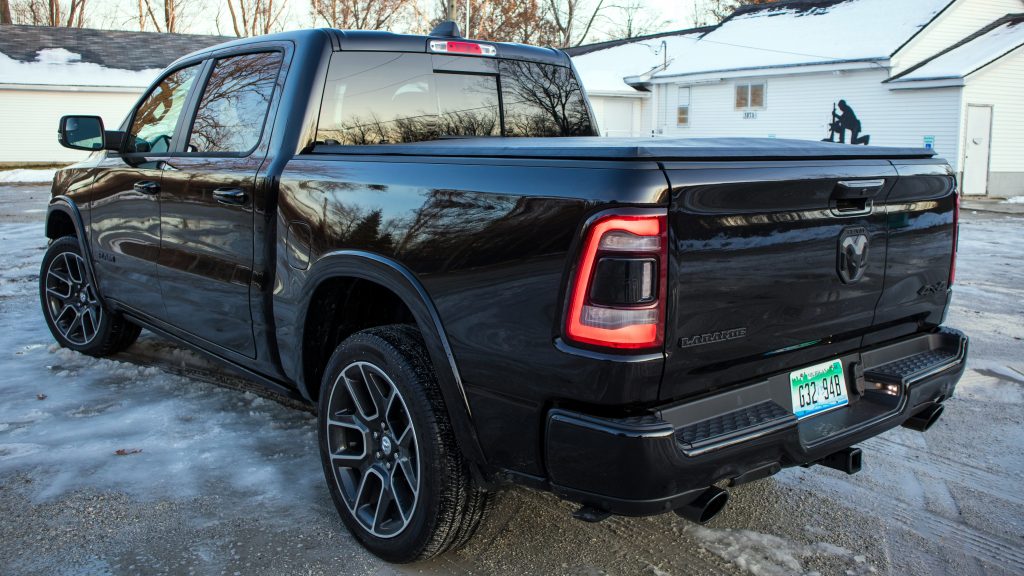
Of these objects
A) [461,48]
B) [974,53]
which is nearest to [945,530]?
[461,48]

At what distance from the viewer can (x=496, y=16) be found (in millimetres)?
47062

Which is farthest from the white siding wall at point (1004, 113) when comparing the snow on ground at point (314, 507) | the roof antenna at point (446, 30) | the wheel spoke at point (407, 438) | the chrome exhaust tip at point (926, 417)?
the wheel spoke at point (407, 438)

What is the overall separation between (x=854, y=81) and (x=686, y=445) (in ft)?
79.5

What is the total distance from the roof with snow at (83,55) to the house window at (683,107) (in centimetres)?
1952

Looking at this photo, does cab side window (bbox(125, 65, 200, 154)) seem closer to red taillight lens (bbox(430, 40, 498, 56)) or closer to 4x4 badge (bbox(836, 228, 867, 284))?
red taillight lens (bbox(430, 40, 498, 56))

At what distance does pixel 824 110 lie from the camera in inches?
981

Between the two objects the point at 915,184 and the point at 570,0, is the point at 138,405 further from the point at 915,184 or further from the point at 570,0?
the point at 570,0

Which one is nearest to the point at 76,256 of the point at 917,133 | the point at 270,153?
the point at 270,153

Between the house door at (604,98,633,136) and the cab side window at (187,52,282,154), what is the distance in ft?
90.5

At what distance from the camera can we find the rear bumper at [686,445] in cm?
227

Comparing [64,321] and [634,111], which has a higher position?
[634,111]

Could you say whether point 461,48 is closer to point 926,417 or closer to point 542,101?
point 542,101

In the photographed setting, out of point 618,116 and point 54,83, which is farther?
point 618,116

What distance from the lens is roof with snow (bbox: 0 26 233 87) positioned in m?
30.5
